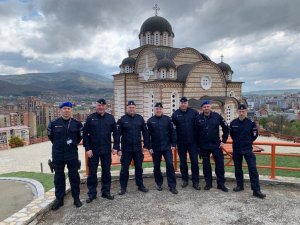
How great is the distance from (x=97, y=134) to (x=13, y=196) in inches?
118

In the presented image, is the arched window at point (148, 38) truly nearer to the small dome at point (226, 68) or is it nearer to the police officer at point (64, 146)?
the small dome at point (226, 68)

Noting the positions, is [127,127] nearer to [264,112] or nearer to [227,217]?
[227,217]

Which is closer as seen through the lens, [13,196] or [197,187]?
[197,187]

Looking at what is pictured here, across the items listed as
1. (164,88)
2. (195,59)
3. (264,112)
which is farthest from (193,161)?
(264,112)

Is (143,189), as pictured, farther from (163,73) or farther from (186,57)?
(186,57)

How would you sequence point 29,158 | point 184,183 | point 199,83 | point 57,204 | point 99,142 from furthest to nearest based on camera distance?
1. point 199,83
2. point 29,158
3. point 184,183
4. point 99,142
5. point 57,204

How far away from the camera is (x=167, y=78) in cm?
1991

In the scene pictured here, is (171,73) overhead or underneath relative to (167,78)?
overhead

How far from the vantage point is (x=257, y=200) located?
5.03 meters

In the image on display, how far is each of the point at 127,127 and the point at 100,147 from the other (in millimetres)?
677

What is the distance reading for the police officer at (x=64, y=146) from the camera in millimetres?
4742

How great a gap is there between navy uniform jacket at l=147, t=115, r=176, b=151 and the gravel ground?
3.18 feet

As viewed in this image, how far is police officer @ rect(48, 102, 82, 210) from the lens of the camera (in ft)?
15.6

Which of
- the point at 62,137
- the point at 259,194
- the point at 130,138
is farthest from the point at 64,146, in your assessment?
the point at 259,194
